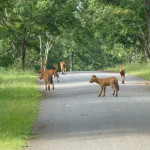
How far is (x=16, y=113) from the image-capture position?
15945mm

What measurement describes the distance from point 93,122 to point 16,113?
9.00 ft

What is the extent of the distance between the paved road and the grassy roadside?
0.90 ft

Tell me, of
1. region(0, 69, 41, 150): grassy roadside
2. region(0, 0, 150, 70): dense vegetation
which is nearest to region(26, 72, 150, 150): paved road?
region(0, 69, 41, 150): grassy roadside

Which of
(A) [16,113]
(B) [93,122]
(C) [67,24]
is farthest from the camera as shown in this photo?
(C) [67,24]

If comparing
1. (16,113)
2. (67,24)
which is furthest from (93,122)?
(67,24)

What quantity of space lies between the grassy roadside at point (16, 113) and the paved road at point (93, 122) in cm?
27

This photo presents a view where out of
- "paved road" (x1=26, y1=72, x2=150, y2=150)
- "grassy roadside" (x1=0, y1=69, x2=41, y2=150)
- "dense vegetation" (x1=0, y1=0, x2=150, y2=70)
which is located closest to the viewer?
"paved road" (x1=26, y1=72, x2=150, y2=150)

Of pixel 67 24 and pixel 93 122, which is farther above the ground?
pixel 67 24

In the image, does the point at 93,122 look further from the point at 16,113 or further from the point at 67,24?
the point at 67,24

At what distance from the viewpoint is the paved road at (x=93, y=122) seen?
11.2 metres

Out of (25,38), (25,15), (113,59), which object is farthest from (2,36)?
(113,59)

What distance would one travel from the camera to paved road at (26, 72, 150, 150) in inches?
442

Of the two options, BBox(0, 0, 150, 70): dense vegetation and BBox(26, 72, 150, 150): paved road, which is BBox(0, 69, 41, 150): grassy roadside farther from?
BBox(0, 0, 150, 70): dense vegetation

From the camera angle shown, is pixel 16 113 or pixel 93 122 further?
pixel 16 113
